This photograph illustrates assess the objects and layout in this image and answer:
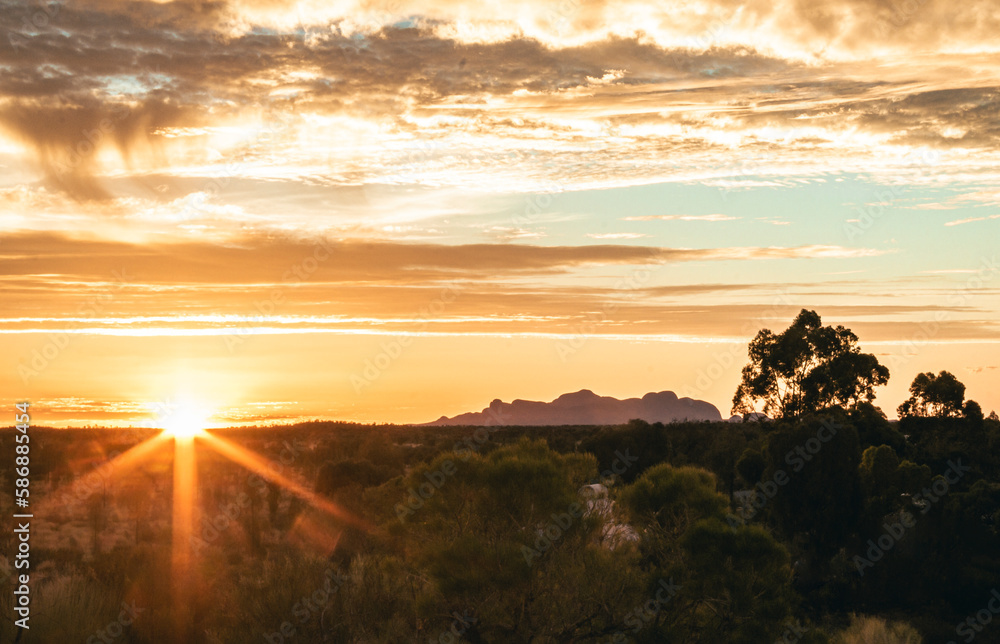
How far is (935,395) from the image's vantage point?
1773 inches

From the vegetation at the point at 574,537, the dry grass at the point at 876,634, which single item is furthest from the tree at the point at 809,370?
the dry grass at the point at 876,634

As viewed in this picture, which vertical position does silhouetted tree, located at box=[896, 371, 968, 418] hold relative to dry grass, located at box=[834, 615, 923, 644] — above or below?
above

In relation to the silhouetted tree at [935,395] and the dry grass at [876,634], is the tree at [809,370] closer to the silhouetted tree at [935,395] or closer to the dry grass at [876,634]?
the silhouetted tree at [935,395]

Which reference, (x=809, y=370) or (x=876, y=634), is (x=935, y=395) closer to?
(x=809, y=370)

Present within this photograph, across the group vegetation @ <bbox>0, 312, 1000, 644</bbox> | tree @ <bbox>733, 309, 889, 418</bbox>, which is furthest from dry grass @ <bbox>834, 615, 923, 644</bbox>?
tree @ <bbox>733, 309, 889, 418</bbox>

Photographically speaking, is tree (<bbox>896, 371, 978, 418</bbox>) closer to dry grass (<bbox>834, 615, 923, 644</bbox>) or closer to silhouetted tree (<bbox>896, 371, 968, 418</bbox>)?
silhouetted tree (<bbox>896, 371, 968, 418</bbox>)

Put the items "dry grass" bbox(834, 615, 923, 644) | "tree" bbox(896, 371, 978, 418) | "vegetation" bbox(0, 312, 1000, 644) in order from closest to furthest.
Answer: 1. "vegetation" bbox(0, 312, 1000, 644)
2. "dry grass" bbox(834, 615, 923, 644)
3. "tree" bbox(896, 371, 978, 418)

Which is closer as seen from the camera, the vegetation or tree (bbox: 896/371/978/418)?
the vegetation

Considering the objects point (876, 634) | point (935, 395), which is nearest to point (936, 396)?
point (935, 395)

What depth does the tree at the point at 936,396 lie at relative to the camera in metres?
44.6

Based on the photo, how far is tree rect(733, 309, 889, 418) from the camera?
152 feet

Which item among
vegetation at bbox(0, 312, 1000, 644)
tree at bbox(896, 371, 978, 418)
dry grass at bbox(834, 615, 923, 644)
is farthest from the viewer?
tree at bbox(896, 371, 978, 418)

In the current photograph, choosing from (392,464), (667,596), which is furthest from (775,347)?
(667,596)

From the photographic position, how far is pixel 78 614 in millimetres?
16125
